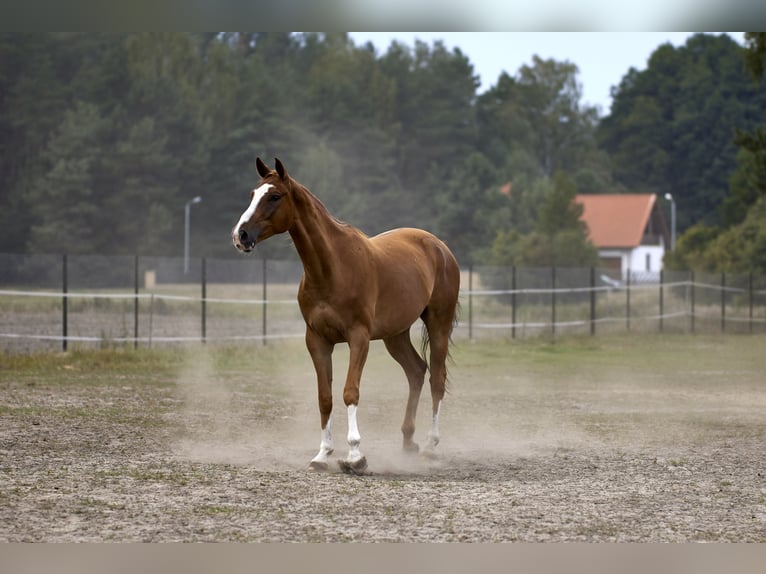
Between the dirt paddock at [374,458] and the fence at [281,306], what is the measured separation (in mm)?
6407

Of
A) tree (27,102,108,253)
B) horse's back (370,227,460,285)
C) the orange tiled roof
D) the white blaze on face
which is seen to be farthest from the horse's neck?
the orange tiled roof

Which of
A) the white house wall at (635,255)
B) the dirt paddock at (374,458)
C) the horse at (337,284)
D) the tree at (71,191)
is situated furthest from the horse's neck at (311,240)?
the white house wall at (635,255)

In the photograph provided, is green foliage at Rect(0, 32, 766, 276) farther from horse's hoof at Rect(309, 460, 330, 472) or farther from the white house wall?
horse's hoof at Rect(309, 460, 330, 472)

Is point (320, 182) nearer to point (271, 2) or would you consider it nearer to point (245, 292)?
point (245, 292)

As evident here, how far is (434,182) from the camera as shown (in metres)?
67.0

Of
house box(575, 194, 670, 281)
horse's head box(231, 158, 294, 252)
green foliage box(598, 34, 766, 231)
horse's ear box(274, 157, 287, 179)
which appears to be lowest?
horse's head box(231, 158, 294, 252)

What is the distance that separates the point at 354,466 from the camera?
27.5 feet

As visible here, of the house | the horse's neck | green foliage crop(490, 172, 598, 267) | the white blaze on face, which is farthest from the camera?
the house

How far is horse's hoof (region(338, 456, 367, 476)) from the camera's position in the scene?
8.38 meters

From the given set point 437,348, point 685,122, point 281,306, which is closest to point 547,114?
point 685,122

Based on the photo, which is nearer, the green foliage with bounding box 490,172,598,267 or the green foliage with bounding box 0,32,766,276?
the green foliage with bounding box 490,172,598,267

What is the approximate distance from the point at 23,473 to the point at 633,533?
14.6ft

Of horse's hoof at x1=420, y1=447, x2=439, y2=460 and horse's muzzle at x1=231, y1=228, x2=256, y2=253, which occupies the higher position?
horse's muzzle at x1=231, y1=228, x2=256, y2=253

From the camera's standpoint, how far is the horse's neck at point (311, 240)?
28.2 ft
